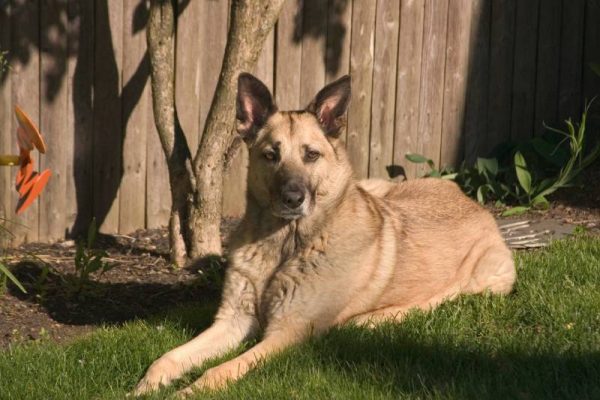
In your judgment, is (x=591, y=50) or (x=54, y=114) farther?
(x=591, y=50)

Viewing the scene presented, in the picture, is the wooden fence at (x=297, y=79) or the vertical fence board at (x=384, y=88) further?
the vertical fence board at (x=384, y=88)

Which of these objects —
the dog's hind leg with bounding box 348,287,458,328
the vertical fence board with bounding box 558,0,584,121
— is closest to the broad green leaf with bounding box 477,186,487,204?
the vertical fence board with bounding box 558,0,584,121

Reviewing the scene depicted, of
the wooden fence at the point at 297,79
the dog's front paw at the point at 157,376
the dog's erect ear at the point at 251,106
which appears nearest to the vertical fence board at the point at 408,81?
the wooden fence at the point at 297,79

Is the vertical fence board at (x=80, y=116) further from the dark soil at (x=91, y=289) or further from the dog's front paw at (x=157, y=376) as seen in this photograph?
the dog's front paw at (x=157, y=376)

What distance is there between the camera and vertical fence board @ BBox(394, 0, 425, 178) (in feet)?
28.9

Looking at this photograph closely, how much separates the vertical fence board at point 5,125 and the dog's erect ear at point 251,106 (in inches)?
95.0

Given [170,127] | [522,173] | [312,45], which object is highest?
[312,45]

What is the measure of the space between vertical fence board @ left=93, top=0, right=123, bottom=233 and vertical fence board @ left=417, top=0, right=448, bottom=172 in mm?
2839

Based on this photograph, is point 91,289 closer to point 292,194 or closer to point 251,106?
point 251,106

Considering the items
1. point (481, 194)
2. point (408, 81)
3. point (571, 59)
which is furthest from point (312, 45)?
point (571, 59)

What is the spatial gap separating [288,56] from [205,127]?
165cm

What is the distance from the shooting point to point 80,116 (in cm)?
751

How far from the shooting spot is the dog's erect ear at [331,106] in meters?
5.49

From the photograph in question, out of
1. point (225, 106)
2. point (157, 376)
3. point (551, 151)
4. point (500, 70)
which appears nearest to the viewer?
point (157, 376)
